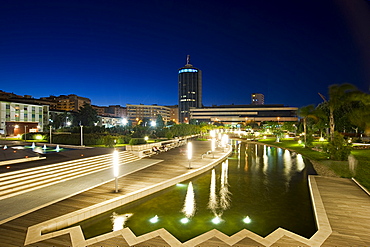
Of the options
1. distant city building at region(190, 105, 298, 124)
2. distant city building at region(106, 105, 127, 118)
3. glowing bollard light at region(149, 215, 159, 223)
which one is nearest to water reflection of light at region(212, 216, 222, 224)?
glowing bollard light at region(149, 215, 159, 223)

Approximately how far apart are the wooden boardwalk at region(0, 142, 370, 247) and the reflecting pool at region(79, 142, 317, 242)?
856 mm

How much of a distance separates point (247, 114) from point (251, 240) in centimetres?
12576

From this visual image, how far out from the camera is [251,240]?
6031 millimetres

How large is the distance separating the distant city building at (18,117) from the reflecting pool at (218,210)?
1864 inches

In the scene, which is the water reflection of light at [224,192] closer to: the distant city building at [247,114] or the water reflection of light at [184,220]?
the water reflection of light at [184,220]

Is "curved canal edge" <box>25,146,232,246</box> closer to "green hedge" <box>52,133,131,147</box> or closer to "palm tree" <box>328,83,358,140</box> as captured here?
"green hedge" <box>52,133,131,147</box>

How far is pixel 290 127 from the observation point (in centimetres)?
5838

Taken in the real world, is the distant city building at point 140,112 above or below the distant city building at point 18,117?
above

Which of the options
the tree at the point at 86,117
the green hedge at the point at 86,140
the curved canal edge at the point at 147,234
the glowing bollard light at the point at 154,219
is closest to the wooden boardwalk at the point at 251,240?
the curved canal edge at the point at 147,234

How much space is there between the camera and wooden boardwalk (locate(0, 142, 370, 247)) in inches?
230

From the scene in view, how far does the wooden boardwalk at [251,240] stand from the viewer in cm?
585

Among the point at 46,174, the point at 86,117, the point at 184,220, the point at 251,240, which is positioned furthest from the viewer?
the point at 86,117

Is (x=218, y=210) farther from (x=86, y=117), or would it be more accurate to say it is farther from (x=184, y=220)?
(x=86, y=117)

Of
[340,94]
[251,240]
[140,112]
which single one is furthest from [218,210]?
[140,112]
